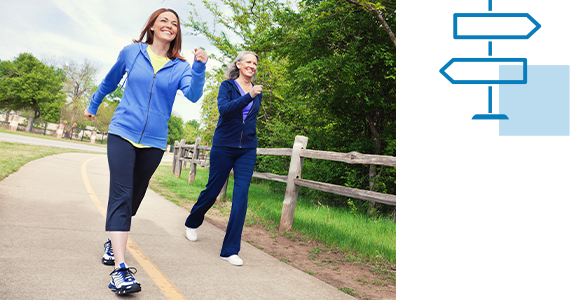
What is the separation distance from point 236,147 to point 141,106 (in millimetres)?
→ 1209

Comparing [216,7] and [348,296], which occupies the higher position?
[216,7]

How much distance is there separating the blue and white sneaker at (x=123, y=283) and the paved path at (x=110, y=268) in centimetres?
6

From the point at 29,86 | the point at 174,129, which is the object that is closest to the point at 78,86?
the point at 29,86

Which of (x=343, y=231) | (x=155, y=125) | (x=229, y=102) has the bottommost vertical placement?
(x=343, y=231)

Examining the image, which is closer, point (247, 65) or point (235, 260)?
point (235, 260)

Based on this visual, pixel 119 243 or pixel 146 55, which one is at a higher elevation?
pixel 146 55

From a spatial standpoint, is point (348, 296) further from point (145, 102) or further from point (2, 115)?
point (2, 115)

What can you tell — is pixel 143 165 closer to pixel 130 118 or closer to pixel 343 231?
pixel 130 118

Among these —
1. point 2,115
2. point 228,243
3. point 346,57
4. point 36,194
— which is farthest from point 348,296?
point 2,115

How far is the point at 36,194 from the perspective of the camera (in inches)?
229

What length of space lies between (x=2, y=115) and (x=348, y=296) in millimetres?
72433

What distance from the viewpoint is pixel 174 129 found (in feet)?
358

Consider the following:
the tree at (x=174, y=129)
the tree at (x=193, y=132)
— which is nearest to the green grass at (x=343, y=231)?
the tree at (x=193, y=132)

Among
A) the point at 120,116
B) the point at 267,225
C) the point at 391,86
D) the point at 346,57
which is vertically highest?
the point at 346,57
